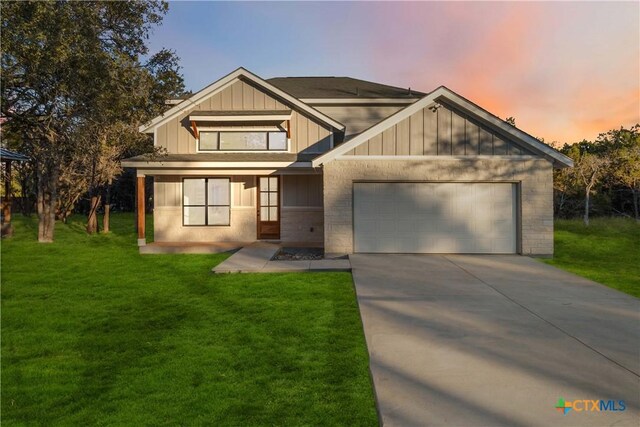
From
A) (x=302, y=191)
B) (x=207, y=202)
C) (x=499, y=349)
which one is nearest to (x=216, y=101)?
(x=207, y=202)

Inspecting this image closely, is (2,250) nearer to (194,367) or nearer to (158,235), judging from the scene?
(158,235)

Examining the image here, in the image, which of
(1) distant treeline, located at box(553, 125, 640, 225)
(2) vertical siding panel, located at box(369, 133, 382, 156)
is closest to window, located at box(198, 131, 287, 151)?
(2) vertical siding panel, located at box(369, 133, 382, 156)

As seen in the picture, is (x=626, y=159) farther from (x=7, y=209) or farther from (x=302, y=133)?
(x=7, y=209)

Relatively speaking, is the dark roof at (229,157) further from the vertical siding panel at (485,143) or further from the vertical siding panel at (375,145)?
the vertical siding panel at (485,143)

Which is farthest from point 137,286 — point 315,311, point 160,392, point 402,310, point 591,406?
point 591,406

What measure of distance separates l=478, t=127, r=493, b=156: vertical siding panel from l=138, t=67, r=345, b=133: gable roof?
5090mm

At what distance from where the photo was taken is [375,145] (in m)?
11.2

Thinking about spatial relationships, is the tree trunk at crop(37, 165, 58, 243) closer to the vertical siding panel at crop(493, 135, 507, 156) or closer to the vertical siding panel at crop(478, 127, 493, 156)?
the vertical siding panel at crop(478, 127, 493, 156)

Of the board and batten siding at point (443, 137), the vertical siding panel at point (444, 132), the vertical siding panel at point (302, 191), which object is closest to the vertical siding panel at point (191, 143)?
the vertical siding panel at point (302, 191)

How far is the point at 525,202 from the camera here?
11.0 meters

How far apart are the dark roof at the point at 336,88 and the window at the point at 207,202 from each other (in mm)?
5792

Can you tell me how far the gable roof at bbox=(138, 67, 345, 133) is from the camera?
14.1 meters

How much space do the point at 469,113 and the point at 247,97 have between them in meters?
8.29

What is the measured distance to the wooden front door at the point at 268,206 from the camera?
47.0 ft
